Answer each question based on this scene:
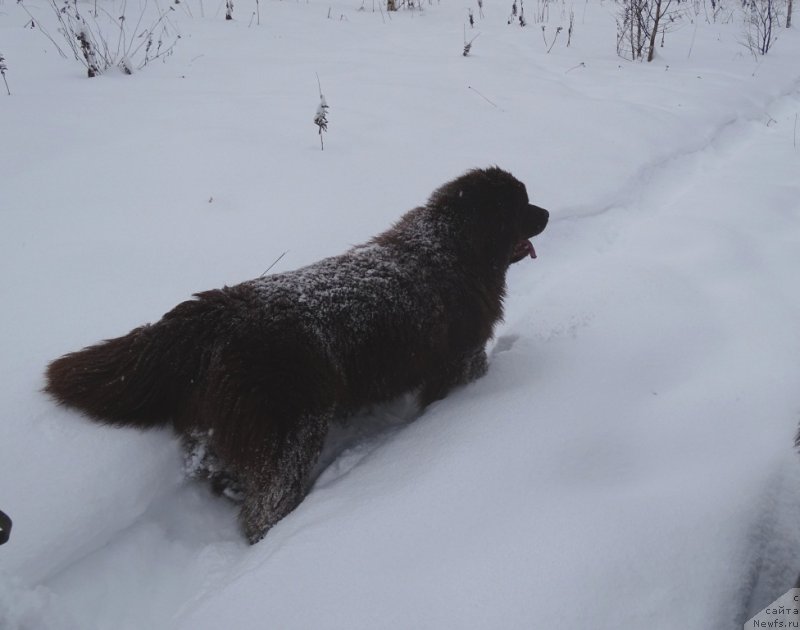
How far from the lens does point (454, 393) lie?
8.79 ft

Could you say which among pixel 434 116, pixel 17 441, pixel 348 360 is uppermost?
pixel 434 116

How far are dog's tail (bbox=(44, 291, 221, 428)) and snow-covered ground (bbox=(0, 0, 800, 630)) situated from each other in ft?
0.34

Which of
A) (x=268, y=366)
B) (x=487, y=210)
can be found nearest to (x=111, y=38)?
(x=487, y=210)

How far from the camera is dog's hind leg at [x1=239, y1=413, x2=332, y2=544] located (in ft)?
6.54

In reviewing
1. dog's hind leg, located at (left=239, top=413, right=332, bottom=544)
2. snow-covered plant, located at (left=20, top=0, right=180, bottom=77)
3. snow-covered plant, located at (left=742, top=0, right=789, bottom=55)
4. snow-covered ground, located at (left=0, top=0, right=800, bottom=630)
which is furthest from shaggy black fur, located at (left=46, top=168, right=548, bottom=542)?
snow-covered plant, located at (left=742, top=0, right=789, bottom=55)

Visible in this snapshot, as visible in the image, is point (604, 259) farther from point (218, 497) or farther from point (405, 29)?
point (405, 29)

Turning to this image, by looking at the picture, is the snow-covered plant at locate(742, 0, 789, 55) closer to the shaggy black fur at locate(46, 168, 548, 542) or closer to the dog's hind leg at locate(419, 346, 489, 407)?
the dog's hind leg at locate(419, 346, 489, 407)

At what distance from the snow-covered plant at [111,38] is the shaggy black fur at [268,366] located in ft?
17.2

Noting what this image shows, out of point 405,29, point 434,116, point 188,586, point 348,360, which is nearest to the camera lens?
point 188,586

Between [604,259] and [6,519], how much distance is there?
3.62 m

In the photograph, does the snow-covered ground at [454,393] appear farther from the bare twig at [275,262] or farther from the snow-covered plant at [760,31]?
the snow-covered plant at [760,31]

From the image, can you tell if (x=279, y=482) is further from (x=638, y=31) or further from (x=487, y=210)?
(x=638, y=31)

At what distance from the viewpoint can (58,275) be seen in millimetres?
2941

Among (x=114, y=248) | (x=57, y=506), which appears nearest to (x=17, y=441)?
(x=57, y=506)
